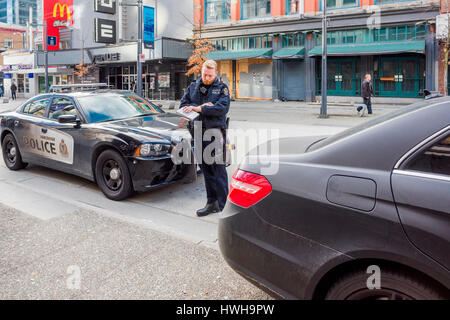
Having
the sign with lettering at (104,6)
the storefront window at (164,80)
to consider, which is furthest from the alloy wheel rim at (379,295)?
the storefront window at (164,80)

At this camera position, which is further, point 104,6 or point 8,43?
point 8,43

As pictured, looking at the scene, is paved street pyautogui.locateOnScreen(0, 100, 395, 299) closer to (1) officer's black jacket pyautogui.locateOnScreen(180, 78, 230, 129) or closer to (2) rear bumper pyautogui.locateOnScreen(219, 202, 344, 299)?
(2) rear bumper pyautogui.locateOnScreen(219, 202, 344, 299)

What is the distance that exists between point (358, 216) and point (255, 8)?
31.9 m

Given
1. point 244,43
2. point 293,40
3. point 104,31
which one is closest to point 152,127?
point 104,31

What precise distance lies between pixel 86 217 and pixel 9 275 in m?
1.54

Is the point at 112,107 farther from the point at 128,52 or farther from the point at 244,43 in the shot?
the point at 128,52

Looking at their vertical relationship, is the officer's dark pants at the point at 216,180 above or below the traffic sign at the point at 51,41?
below

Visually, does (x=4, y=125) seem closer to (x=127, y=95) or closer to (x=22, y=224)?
(x=127, y=95)

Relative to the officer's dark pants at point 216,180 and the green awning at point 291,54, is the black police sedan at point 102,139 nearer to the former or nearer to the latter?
the officer's dark pants at point 216,180

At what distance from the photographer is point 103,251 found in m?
3.93

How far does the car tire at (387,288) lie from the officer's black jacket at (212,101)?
117 inches

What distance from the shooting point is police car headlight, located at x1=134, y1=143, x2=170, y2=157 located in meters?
5.34

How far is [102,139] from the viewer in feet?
18.5

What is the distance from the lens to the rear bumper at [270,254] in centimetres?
218
